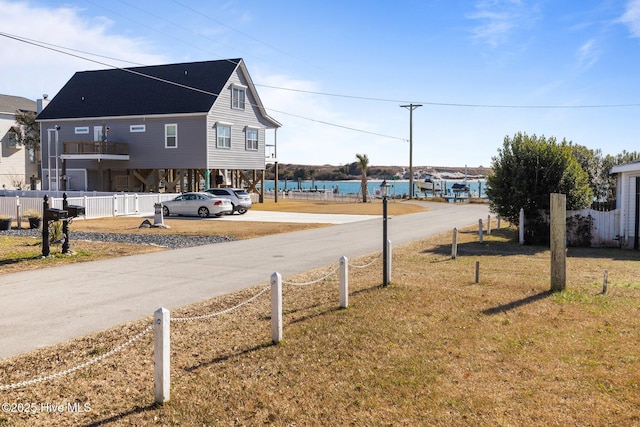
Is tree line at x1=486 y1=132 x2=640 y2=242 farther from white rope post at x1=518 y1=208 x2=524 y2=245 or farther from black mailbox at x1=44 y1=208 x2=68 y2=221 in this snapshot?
black mailbox at x1=44 y1=208 x2=68 y2=221

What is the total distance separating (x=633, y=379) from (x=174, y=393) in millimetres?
5491

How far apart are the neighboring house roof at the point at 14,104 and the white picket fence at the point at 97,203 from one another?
2848 cm

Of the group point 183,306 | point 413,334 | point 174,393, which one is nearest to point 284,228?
point 183,306

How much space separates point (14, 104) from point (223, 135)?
34.5m

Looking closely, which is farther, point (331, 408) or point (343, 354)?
point (343, 354)

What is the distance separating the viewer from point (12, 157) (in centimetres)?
6025

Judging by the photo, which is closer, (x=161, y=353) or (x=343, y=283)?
(x=161, y=353)

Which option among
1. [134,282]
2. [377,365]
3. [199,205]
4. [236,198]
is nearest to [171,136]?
[236,198]

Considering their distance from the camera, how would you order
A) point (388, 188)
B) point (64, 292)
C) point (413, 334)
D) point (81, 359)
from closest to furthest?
point (81, 359)
point (413, 334)
point (64, 292)
point (388, 188)

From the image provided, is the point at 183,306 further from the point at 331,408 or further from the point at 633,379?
the point at 633,379

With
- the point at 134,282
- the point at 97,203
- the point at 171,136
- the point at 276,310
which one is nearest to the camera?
the point at 276,310

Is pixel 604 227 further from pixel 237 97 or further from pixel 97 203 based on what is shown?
pixel 237 97

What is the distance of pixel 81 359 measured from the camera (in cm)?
748

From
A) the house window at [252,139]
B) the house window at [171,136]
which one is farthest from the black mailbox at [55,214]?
the house window at [252,139]
